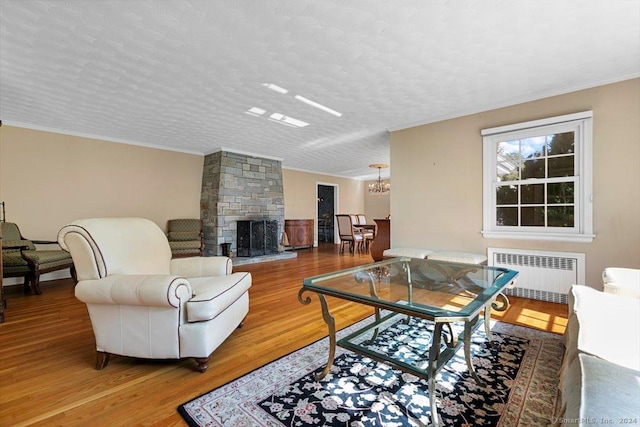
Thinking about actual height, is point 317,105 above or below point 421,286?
above

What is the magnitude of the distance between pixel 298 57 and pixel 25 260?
409 cm

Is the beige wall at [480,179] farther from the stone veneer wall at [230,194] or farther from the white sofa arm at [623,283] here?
the stone veneer wall at [230,194]

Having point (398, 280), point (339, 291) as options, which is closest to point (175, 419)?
point (339, 291)

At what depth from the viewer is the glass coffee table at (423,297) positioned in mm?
1308

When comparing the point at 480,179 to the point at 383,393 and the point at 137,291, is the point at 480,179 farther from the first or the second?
the point at 137,291

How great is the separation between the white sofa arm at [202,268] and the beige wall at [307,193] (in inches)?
212

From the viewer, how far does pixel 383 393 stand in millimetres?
1497

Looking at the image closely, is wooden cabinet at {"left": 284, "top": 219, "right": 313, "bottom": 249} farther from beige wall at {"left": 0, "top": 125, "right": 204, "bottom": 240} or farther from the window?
the window

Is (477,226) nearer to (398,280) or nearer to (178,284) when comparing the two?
(398,280)

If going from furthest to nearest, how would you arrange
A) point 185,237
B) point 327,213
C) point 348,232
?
point 327,213 → point 348,232 → point 185,237

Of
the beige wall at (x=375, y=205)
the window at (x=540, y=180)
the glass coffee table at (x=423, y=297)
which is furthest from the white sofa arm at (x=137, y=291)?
the beige wall at (x=375, y=205)

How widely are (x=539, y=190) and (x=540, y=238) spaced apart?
1.90 ft

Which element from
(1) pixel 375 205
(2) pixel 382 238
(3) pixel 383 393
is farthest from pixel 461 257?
(1) pixel 375 205

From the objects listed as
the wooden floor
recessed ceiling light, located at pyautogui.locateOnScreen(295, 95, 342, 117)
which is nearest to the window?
the wooden floor
